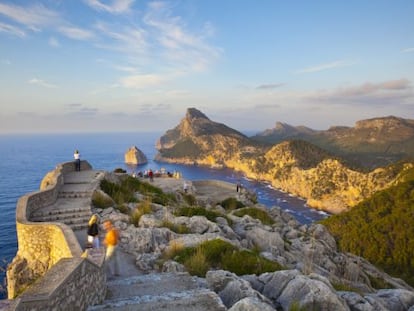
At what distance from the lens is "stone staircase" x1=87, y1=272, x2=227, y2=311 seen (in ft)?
18.7

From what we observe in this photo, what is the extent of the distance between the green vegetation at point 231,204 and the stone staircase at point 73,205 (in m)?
11.1

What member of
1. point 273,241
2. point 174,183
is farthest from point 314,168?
point 273,241

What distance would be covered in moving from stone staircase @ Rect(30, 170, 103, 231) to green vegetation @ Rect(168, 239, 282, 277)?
5906mm

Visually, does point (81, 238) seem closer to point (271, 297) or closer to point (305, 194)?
point (271, 297)

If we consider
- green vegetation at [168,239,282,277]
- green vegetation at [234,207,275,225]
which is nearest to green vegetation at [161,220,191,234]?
green vegetation at [168,239,282,277]

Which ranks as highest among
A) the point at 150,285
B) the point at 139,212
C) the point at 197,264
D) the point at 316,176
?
the point at 150,285

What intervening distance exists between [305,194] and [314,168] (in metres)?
13.1

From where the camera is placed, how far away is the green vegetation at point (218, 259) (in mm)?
8914

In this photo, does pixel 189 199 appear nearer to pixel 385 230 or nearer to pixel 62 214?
pixel 62 214

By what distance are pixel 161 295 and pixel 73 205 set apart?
33.6 ft

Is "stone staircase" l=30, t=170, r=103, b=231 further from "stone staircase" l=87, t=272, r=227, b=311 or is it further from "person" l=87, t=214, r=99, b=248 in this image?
"stone staircase" l=87, t=272, r=227, b=311

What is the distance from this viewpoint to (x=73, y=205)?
49.0 ft

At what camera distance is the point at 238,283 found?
648 centimetres

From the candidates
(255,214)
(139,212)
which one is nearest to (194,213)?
(139,212)
